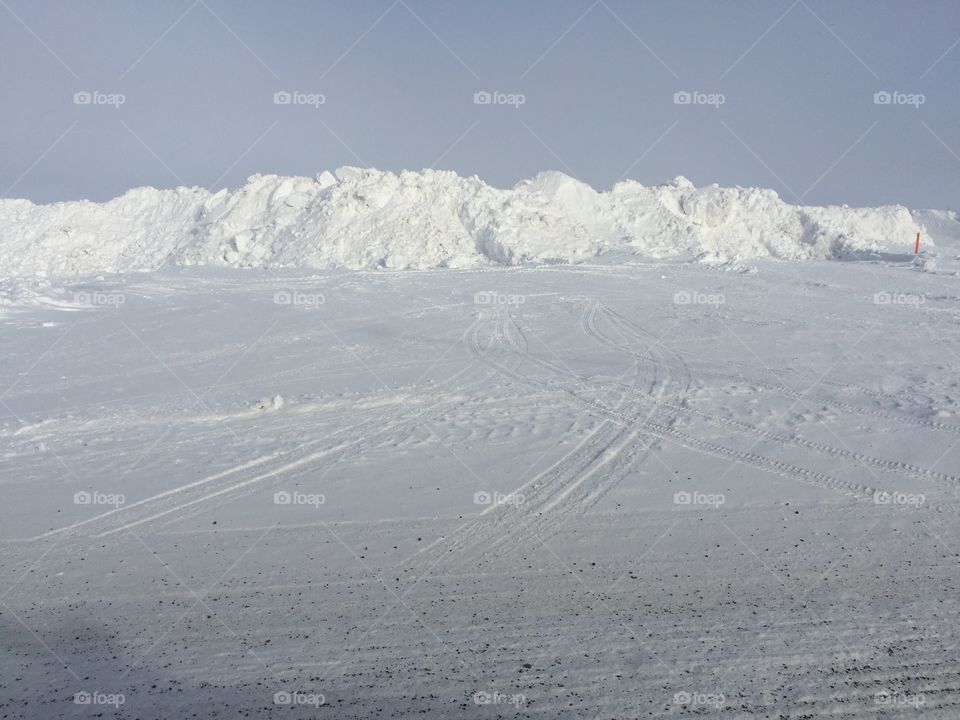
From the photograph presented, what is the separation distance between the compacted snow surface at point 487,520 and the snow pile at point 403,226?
1356 cm

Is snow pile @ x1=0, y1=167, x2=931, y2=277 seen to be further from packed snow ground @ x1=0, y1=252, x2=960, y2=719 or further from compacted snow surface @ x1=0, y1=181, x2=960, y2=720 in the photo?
packed snow ground @ x1=0, y1=252, x2=960, y2=719

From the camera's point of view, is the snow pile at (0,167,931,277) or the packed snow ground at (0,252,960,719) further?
the snow pile at (0,167,931,277)

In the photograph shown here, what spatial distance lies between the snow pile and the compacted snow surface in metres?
13.6

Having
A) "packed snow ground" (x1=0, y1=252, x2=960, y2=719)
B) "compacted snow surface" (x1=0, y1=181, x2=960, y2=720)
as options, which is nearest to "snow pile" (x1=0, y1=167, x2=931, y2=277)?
"compacted snow surface" (x1=0, y1=181, x2=960, y2=720)

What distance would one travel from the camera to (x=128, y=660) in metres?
4.21

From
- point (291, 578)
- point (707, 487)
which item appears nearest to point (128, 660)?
point (291, 578)

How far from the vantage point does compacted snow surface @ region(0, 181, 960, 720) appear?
3.96 metres

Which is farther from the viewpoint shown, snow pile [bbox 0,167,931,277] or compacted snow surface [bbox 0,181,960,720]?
snow pile [bbox 0,167,931,277]

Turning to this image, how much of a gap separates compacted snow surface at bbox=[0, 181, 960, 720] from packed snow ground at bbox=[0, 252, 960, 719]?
0.09 ft

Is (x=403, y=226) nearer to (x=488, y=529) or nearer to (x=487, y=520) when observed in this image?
(x=487, y=520)

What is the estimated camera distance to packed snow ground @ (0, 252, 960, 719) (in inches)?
155

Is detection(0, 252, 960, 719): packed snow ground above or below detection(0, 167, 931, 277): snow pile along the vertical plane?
below

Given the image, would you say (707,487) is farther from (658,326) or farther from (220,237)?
(220,237)

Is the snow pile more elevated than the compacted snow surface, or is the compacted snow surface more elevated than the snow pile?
the snow pile
